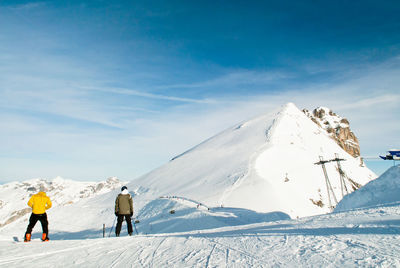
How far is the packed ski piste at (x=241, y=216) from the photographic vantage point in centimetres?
456

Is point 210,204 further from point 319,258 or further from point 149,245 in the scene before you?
point 319,258

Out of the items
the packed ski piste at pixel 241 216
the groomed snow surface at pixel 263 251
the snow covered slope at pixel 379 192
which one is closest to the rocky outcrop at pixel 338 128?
the packed ski piste at pixel 241 216

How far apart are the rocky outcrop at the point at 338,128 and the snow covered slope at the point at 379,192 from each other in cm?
8489

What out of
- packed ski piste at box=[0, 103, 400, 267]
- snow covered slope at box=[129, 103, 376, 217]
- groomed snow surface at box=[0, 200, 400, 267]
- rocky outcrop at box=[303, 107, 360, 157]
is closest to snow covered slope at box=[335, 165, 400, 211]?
packed ski piste at box=[0, 103, 400, 267]

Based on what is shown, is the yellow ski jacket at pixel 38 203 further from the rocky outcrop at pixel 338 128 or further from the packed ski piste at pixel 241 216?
the rocky outcrop at pixel 338 128

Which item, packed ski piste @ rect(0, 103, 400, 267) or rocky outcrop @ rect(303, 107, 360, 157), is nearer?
packed ski piste @ rect(0, 103, 400, 267)

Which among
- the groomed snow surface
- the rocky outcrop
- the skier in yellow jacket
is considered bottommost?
the groomed snow surface

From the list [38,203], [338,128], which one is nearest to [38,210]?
[38,203]

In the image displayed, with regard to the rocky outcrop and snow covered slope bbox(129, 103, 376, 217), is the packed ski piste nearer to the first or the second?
snow covered slope bbox(129, 103, 376, 217)

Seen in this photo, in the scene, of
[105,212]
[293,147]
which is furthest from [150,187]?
[293,147]

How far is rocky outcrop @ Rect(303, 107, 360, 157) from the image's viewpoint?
92994 mm

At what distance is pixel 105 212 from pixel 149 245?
21016 millimetres

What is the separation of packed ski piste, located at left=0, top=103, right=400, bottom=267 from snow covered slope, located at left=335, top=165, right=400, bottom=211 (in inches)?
2.8

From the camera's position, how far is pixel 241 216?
56.9ft
